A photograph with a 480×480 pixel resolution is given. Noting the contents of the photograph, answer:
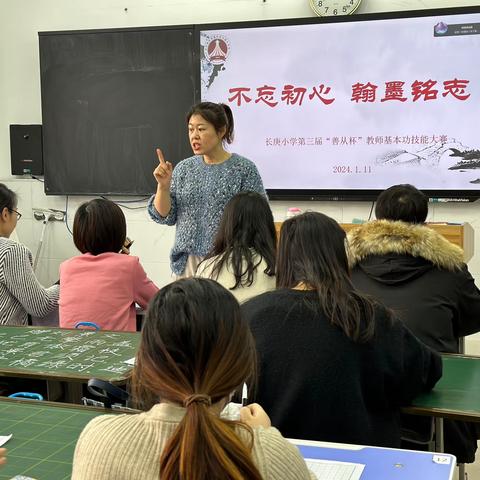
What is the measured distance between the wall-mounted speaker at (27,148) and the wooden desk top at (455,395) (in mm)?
4291

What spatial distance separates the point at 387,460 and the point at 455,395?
1.53ft

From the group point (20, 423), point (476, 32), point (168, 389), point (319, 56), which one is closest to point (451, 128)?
point (476, 32)

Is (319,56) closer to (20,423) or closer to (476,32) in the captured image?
(476,32)

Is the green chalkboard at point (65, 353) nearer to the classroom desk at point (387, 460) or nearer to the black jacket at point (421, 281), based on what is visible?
the classroom desk at point (387, 460)

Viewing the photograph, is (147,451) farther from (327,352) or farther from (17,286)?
(17,286)

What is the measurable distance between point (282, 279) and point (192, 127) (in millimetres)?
1549

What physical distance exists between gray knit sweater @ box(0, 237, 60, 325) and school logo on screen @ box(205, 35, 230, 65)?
2.61 m

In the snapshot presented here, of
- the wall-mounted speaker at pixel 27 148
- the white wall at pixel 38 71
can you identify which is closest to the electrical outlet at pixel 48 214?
the white wall at pixel 38 71

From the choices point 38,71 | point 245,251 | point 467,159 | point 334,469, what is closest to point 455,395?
point 334,469

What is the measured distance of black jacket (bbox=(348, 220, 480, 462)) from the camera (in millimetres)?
2289

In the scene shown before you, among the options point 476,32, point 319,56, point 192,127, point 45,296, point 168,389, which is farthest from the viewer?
point 319,56

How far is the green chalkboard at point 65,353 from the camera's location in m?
2.02

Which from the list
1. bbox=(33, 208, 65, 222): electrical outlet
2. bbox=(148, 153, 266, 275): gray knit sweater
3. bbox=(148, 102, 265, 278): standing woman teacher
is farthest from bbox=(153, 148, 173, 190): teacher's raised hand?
bbox=(33, 208, 65, 222): electrical outlet

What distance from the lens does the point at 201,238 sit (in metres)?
3.20
